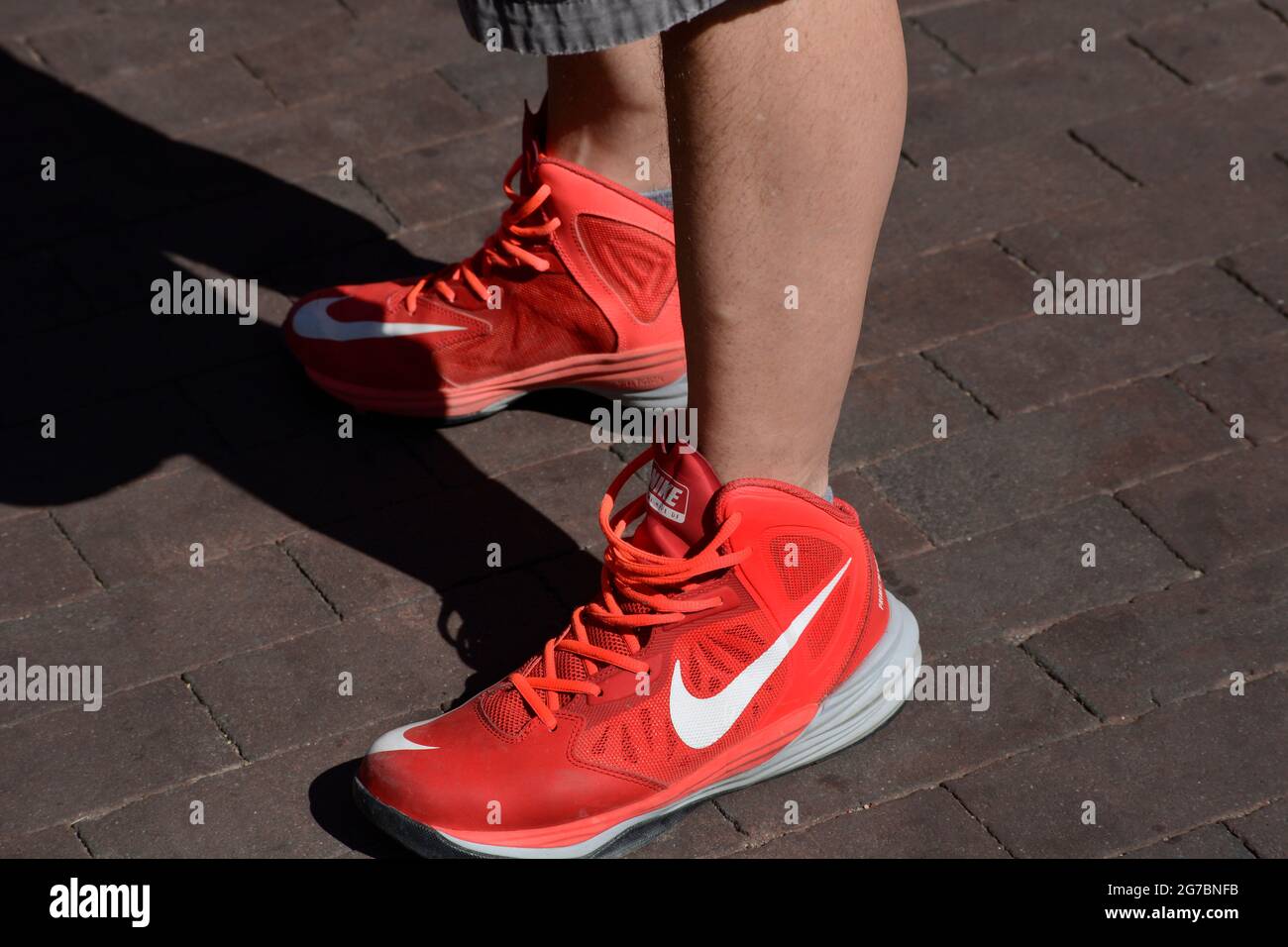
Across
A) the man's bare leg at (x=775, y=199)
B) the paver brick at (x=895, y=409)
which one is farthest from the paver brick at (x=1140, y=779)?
the paver brick at (x=895, y=409)

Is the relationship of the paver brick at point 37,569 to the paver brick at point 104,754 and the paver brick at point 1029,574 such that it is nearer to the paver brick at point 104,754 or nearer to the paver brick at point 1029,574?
the paver brick at point 104,754

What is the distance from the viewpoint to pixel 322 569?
255cm

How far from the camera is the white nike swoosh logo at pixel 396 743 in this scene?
7.00ft

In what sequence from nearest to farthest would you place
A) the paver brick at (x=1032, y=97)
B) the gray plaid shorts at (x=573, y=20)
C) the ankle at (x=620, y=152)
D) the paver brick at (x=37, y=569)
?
the gray plaid shorts at (x=573, y=20)
the paver brick at (x=37, y=569)
the ankle at (x=620, y=152)
the paver brick at (x=1032, y=97)

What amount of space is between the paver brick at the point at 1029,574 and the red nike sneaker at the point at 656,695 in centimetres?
30

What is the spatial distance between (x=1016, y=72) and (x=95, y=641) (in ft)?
7.53

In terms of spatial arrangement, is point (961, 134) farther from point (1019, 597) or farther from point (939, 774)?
point (939, 774)

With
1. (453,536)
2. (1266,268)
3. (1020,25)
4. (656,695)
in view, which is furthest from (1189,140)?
(656,695)

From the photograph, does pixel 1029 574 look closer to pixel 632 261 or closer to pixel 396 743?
pixel 632 261

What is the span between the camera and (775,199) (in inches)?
74.7

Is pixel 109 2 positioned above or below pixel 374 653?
above

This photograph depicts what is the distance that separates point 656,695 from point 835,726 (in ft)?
0.87
